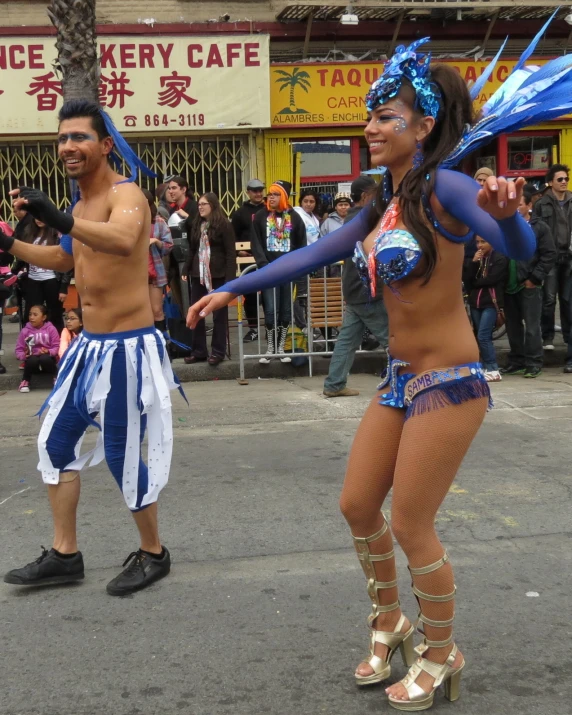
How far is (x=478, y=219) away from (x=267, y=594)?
2.08 meters

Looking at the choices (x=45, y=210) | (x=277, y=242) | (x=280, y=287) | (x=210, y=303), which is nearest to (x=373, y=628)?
(x=210, y=303)

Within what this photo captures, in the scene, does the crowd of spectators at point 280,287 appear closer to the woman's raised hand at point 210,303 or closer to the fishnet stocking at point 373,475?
the woman's raised hand at point 210,303

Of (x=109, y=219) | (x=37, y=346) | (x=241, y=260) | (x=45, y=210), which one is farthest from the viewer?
(x=241, y=260)

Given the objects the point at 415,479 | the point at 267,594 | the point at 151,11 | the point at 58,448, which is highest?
the point at 151,11

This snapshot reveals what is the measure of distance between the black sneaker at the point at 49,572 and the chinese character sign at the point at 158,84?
1077cm

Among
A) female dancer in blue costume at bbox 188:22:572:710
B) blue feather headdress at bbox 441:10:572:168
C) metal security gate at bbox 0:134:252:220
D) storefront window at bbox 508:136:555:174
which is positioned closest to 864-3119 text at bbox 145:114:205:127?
metal security gate at bbox 0:134:252:220

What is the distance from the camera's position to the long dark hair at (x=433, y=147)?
285cm

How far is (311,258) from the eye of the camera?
10.6ft

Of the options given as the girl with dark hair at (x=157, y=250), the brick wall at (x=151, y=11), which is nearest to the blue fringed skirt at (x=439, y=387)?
the girl with dark hair at (x=157, y=250)

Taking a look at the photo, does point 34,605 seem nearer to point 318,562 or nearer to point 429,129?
point 318,562

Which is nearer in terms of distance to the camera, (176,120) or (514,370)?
(514,370)

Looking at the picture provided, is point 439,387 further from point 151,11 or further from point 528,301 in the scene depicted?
point 151,11

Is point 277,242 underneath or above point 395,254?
above

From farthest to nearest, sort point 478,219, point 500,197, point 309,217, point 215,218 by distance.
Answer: point 309,217 < point 215,218 < point 478,219 < point 500,197
